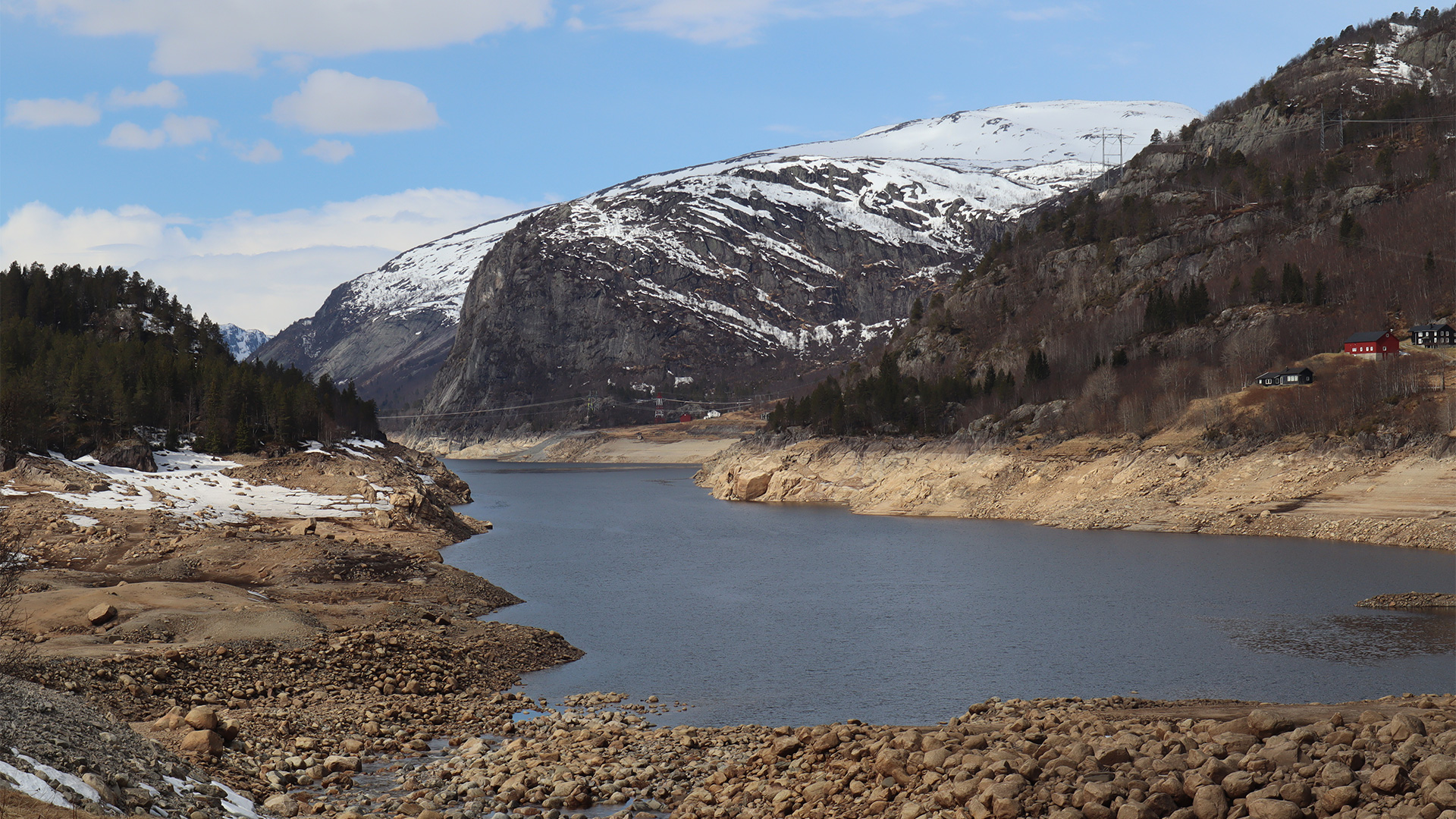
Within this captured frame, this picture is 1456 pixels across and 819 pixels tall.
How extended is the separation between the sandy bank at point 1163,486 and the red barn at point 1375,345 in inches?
589

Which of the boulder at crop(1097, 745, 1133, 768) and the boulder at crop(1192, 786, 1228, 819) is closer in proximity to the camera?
the boulder at crop(1192, 786, 1228, 819)

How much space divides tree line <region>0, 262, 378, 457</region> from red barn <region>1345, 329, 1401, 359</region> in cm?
7813

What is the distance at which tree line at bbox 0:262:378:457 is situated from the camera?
6381 cm

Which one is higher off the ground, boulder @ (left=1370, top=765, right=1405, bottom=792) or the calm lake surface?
boulder @ (left=1370, top=765, right=1405, bottom=792)

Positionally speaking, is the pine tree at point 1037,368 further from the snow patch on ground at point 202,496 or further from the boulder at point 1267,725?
the boulder at point 1267,725

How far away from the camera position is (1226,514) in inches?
2466

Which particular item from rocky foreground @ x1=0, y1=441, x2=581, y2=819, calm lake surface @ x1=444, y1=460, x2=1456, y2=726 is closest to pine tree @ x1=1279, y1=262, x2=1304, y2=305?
calm lake surface @ x1=444, y1=460, x2=1456, y2=726

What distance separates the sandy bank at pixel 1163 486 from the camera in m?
56.8

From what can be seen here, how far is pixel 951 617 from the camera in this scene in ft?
121

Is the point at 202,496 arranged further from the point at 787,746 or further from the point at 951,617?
the point at 787,746

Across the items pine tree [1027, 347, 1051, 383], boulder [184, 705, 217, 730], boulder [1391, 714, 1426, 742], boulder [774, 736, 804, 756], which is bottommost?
boulder [774, 736, 804, 756]

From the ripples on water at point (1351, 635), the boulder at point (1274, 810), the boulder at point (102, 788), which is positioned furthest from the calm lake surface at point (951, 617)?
the boulder at point (102, 788)

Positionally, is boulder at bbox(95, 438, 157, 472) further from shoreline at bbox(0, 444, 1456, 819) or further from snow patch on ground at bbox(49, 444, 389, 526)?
shoreline at bbox(0, 444, 1456, 819)

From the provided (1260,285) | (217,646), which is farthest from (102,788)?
(1260,285)
